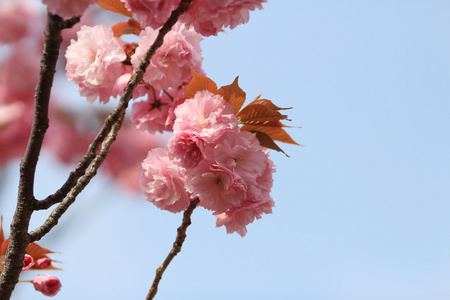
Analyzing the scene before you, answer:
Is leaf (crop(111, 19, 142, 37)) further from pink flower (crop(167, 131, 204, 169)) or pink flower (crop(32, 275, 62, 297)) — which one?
pink flower (crop(32, 275, 62, 297))

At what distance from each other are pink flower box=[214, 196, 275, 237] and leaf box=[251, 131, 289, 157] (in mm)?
103

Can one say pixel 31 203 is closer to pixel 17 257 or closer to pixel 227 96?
pixel 17 257

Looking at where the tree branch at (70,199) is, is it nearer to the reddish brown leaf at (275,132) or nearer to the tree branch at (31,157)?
the tree branch at (31,157)

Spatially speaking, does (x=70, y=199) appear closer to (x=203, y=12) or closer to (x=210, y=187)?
(x=210, y=187)

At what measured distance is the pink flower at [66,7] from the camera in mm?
612

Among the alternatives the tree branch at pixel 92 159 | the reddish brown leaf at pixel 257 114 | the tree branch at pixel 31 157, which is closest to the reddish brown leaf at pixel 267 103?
the reddish brown leaf at pixel 257 114

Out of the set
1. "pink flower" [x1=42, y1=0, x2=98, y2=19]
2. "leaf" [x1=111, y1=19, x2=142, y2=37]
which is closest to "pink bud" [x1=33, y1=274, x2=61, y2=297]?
"leaf" [x1=111, y1=19, x2=142, y2=37]

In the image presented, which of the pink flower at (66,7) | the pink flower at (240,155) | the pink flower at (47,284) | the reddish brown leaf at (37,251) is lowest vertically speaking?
the pink flower at (47,284)

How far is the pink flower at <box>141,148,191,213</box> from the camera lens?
98 centimetres

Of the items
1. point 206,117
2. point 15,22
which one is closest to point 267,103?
point 206,117

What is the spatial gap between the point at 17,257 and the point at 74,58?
1.51 feet

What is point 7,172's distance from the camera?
0.98m

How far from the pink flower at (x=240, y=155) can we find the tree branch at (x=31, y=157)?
0.30 metres

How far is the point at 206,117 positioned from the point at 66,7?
0.37 m
